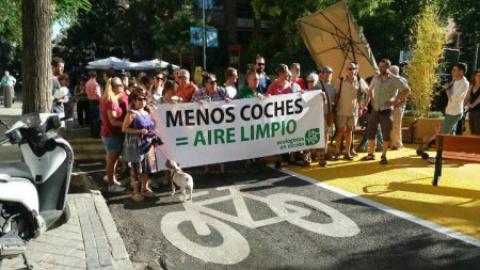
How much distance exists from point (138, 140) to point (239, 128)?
2010 mm

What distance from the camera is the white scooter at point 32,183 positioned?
3682 mm

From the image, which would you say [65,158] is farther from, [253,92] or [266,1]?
[266,1]

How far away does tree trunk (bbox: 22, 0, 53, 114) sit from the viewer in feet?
18.5

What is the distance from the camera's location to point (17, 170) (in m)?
3.94

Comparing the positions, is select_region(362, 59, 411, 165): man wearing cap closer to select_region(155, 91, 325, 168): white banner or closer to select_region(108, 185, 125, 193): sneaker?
select_region(155, 91, 325, 168): white banner

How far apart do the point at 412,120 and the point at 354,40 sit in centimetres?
274

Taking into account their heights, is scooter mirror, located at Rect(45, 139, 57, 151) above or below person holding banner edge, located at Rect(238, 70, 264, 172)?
below

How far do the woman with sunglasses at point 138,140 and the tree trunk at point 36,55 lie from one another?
1152 mm

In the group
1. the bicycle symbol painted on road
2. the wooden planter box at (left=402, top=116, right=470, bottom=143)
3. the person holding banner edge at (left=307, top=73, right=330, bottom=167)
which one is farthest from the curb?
the wooden planter box at (left=402, top=116, right=470, bottom=143)

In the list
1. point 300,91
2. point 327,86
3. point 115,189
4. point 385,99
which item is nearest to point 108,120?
point 115,189

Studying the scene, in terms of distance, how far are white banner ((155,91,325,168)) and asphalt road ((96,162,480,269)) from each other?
76 centimetres

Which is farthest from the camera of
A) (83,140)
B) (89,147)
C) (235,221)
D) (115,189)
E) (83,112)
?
(83,112)

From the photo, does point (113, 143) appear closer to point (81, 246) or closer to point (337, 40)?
point (81, 246)

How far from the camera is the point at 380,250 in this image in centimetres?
456
